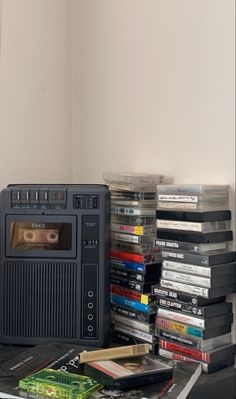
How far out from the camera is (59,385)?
0.78m

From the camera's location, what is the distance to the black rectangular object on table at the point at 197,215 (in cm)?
98

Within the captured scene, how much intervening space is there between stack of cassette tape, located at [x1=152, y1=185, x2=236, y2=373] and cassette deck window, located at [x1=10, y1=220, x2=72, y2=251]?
21 centimetres

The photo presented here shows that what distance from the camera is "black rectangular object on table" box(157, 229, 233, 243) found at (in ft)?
3.20

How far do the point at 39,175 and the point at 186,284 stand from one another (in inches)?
22.4

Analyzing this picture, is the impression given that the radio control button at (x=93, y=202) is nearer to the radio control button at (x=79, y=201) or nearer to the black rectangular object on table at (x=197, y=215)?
the radio control button at (x=79, y=201)

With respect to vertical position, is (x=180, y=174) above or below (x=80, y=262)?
above

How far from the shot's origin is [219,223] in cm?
101

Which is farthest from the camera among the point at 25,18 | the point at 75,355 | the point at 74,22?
the point at 74,22

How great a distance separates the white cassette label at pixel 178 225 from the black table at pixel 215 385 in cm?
27

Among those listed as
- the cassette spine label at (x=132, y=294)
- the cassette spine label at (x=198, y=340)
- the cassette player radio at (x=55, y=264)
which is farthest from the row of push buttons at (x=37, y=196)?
the cassette spine label at (x=198, y=340)

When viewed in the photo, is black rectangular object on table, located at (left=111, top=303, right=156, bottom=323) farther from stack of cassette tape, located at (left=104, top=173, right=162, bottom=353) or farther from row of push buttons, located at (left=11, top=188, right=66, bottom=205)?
row of push buttons, located at (left=11, top=188, right=66, bottom=205)

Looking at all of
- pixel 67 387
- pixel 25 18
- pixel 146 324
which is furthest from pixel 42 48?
pixel 67 387

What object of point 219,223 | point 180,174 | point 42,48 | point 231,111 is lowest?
point 219,223

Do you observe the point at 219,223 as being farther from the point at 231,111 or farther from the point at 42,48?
the point at 42,48
